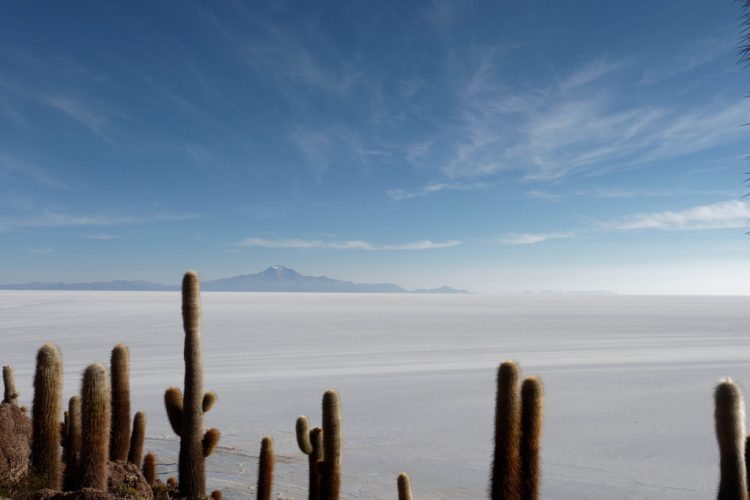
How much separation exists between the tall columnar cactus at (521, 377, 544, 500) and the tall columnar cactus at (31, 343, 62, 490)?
4.23 meters

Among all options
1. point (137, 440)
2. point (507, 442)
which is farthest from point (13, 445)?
point (507, 442)

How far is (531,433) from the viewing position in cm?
404

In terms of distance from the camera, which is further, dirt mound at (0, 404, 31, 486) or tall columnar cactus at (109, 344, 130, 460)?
tall columnar cactus at (109, 344, 130, 460)

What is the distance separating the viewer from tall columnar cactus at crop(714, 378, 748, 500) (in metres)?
3.28

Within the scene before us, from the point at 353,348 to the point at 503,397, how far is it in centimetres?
2076

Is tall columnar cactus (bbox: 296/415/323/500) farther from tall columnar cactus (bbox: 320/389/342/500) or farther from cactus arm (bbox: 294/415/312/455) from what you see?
tall columnar cactus (bbox: 320/389/342/500)

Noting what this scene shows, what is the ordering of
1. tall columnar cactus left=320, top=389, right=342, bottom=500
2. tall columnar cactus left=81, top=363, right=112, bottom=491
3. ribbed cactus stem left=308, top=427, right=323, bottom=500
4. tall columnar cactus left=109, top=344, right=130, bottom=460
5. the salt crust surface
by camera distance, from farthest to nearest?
the salt crust surface → tall columnar cactus left=109, top=344, right=130, bottom=460 → ribbed cactus stem left=308, top=427, right=323, bottom=500 → tall columnar cactus left=320, top=389, right=342, bottom=500 → tall columnar cactus left=81, top=363, right=112, bottom=491

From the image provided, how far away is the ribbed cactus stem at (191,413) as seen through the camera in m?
6.20

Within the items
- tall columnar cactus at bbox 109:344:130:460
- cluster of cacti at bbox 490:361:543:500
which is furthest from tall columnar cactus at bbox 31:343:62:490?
cluster of cacti at bbox 490:361:543:500

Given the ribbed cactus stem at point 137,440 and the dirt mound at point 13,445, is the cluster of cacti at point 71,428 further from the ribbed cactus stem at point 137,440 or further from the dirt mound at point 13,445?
the ribbed cactus stem at point 137,440

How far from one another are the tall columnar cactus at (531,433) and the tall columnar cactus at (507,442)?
0.04m

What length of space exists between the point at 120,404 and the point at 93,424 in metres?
1.62

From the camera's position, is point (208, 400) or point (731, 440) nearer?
point (731, 440)

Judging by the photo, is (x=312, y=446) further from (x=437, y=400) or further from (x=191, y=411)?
(x=437, y=400)
